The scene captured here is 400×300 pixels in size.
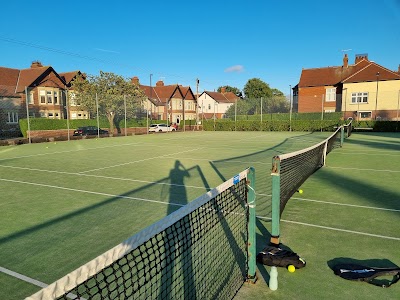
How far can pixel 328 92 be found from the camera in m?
53.6

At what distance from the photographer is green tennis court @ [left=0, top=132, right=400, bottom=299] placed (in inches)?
161

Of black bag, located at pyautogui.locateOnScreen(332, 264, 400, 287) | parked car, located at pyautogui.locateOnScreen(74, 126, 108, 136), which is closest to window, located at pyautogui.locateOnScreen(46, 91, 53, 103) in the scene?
parked car, located at pyautogui.locateOnScreen(74, 126, 108, 136)

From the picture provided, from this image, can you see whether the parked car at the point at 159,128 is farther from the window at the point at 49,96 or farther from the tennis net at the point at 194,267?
the tennis net at the point at 194,267

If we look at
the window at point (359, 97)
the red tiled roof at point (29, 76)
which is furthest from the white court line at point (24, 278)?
the window at point (359, 97)

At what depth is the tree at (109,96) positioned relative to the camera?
34250 mm

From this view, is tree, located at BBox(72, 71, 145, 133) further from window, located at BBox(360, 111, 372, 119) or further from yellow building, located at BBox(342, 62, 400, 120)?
window, located at BBox(360, 111, 372, 119)

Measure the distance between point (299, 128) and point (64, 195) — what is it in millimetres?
34970

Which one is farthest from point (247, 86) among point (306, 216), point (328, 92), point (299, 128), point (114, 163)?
point (306, 216)

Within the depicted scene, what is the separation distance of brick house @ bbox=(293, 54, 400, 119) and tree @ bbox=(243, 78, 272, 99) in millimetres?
40003

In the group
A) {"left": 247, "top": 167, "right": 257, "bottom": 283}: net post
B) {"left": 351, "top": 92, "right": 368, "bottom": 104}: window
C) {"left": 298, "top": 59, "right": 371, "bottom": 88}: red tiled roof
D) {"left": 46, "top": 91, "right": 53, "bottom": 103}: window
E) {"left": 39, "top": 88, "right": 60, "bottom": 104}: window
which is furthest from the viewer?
{"left": 298, "top": 59, "right": 371, "bottom": 88}: red tiled roof

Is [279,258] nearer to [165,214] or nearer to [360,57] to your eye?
[165,214]

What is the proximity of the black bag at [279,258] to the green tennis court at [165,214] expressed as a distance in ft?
0.35

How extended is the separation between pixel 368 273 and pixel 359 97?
5105cm

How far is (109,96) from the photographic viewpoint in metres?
34.3
